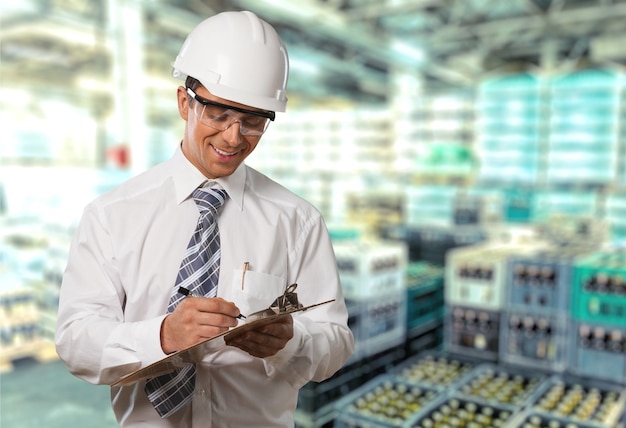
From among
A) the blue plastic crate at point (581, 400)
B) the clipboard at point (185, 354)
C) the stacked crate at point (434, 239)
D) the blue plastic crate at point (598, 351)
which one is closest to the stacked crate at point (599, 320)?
the blue plastic crate at point (598, 351)

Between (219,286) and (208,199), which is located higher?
(208,199)

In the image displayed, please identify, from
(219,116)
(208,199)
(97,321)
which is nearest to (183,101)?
(219,116)

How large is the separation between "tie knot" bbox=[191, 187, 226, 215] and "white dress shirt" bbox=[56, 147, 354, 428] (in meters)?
0.02

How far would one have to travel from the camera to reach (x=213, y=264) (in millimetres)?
1397

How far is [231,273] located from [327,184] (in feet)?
32.2

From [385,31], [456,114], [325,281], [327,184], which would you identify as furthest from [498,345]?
[385,31]

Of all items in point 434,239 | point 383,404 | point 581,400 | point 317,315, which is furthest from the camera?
point 434,239

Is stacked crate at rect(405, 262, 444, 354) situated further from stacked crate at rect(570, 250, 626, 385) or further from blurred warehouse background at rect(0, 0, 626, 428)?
stacked crate at rect(570, 250, 626, 385)

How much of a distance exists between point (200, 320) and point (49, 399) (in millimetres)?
4110

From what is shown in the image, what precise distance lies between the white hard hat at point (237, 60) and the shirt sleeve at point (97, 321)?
427mm

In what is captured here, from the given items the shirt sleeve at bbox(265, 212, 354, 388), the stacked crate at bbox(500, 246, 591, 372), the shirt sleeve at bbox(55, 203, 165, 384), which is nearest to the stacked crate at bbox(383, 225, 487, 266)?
the stacked crate at bbox(500, 246, 591, 372)

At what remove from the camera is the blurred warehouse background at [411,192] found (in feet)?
13.9

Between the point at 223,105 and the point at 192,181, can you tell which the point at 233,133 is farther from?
the point at 192,181

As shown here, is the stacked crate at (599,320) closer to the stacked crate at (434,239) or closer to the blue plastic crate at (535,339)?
the blue plastic crate at (535,339)
